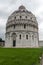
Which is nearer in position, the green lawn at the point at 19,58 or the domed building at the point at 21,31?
the green lawn at the point at 19,58

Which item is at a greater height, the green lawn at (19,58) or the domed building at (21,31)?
the domed building at (21,31)

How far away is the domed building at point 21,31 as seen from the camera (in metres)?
60.2

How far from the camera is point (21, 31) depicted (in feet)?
199

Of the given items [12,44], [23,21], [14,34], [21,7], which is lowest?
[12,44]

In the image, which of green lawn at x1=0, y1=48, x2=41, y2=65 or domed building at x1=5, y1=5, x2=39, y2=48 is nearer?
green lawn at x1=0, y1=48, x2=41, y2=65

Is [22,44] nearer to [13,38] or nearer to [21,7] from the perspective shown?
A: [13,38]

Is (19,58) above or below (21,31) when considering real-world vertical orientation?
below

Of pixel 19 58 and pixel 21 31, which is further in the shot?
pixel 21 31

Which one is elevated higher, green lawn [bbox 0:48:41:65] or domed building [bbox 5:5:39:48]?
domed building [bbox 5:5:39:48]

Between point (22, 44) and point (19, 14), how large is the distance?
12.4 m

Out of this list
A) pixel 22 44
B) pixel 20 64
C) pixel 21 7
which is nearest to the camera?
pixel 20 64

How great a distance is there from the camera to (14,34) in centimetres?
6194

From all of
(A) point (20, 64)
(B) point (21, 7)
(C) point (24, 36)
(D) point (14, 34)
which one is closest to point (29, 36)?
(C) point (24, 36)

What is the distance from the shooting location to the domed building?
197ft
